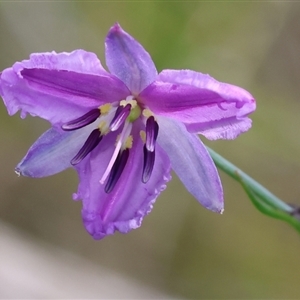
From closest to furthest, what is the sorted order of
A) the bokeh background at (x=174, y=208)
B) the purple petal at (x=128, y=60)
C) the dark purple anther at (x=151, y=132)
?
1. the purple petal at (x=128, y=60)
2. the dark purple anther at (x=151, y=132)
3. the bokeh background at (x=174, y=208)

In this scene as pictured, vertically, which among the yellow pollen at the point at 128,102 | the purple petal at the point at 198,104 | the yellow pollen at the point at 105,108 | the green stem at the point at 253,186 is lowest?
the green stem at the point at 253,186

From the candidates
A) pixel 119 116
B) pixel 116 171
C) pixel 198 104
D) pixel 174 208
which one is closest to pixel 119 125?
pixel 119 116

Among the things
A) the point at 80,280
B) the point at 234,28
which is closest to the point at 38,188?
the point at 80,280

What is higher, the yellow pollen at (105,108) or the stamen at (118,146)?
the yellow pollen at (105,108)

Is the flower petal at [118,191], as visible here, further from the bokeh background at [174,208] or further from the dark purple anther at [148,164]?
the bokeh background at [174,208]

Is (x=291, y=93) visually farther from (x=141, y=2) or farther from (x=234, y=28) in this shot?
(x=141, y=2)

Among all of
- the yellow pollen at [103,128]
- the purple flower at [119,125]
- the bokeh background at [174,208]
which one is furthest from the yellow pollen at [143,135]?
the bokeh background at [174,208]

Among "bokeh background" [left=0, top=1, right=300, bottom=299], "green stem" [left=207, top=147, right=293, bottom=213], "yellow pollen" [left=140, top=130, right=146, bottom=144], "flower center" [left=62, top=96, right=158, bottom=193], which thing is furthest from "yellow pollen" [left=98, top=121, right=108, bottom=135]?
"bokeh background" [left=0, top=1, right=300, bottom=299]
